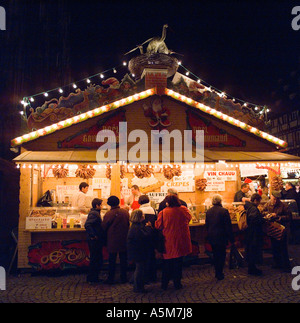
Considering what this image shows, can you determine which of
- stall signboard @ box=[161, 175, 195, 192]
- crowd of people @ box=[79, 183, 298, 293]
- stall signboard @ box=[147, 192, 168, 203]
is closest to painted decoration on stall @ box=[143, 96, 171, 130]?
stall signboard @ box=[161, 175, 195, 192]

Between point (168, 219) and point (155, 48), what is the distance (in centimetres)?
765

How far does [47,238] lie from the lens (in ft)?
27.3

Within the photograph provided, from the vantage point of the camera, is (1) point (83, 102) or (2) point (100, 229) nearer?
(2) point (100, 229)

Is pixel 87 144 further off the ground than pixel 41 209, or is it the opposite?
pixel 87 144

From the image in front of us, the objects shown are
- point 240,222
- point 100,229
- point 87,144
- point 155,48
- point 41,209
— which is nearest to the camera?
point 100,229

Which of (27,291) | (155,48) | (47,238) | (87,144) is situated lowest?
(27,291)

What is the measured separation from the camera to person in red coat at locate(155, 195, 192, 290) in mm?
6543

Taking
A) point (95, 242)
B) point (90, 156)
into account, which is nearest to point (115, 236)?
point (95, 242)

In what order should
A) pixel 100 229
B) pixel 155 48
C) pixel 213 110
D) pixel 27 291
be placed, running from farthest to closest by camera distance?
pixel 155 48 < pixel 213 110 < pixel 100 229 < pixel 27 291

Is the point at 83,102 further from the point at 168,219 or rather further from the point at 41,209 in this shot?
the point at 168,219

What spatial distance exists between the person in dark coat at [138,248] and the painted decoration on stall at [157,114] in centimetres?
450

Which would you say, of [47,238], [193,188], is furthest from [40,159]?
[193,188]

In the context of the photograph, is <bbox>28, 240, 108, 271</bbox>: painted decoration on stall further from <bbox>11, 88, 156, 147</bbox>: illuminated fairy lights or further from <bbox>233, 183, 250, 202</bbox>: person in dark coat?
<bbox>233, 183, 250, 202</bbox>: person in dark coat

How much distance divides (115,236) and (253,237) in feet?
12.1
